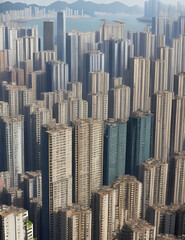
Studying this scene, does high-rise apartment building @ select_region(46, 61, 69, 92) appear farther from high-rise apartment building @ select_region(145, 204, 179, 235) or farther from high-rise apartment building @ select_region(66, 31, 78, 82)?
high-rise apartment building @ select_region(145, 204, 179, 235)

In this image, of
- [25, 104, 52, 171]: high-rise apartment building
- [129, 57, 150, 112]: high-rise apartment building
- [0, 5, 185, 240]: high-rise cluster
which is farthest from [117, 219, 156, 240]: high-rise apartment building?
[129, 57, 150, 112]: high-rise apartment building

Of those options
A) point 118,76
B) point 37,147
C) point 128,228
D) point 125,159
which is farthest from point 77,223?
point 118,76

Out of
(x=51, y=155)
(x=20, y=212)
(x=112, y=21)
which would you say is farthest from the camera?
(x=112, y=21)

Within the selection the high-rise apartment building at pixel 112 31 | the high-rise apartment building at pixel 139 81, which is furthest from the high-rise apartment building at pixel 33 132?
the high-rise apartment building at pixel 112 31

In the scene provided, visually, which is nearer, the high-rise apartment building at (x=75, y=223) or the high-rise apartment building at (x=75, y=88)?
the high-rise apartment building at (x=75, y=223)

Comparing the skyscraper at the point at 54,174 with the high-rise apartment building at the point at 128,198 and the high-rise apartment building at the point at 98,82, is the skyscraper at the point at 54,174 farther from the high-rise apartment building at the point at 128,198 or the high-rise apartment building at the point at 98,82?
the high-rise apartment building at the point at 98,82

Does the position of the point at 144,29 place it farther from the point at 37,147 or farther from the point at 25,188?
the point at 25,188
